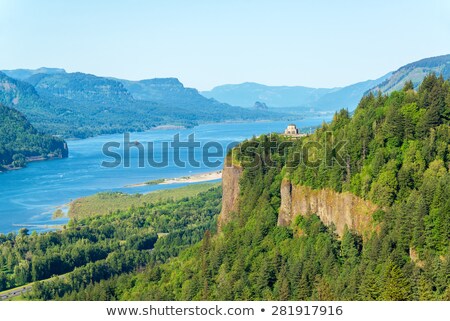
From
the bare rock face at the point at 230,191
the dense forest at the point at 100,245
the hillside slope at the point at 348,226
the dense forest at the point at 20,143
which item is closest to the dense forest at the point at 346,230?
the hillside slope at the point at 348,226

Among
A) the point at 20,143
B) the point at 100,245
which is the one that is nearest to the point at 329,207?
the point at 100,245

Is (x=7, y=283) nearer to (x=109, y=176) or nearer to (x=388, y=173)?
(x=388, y=173)

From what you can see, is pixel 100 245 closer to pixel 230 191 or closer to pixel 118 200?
pixel 230 191

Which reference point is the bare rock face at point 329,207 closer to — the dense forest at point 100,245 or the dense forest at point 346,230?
the dense forest at point 346,230
